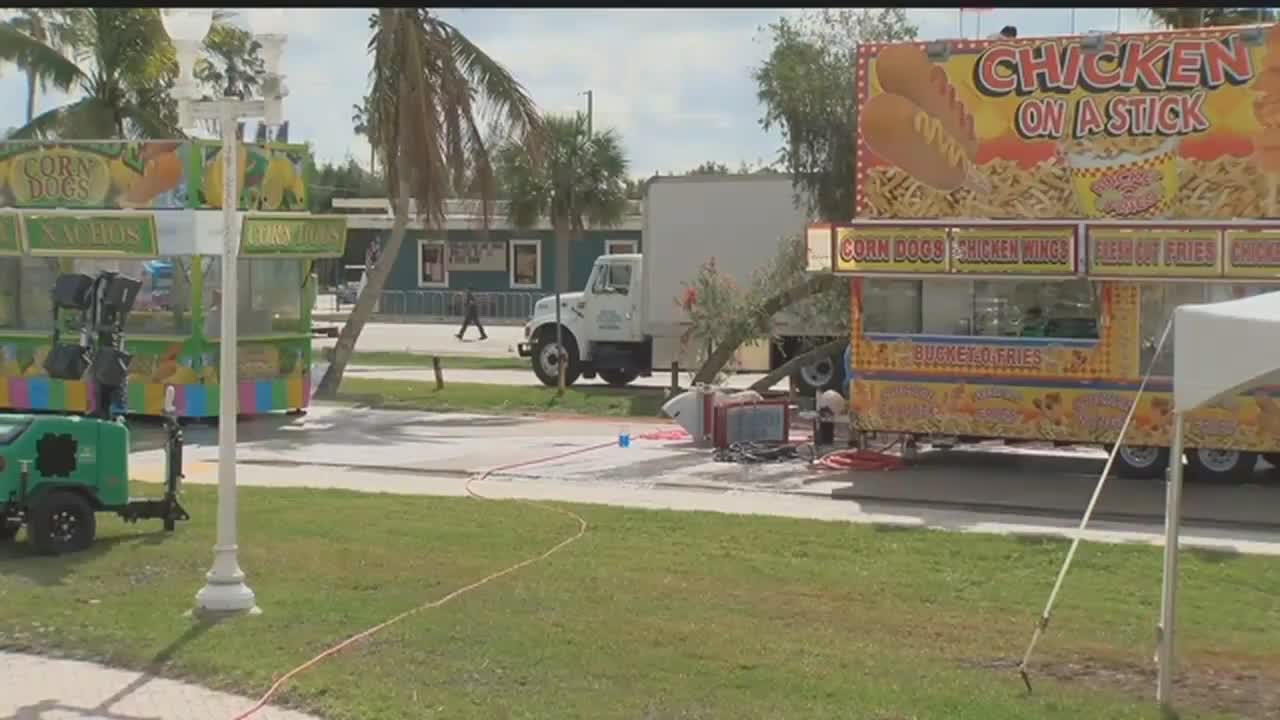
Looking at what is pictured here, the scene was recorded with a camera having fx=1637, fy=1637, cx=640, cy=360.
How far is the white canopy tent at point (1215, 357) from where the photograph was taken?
7.75 meters

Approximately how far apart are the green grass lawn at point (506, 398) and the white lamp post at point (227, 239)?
14.4 m

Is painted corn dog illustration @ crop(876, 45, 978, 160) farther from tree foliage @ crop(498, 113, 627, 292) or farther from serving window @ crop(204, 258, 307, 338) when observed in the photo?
tree foliage @ crop(498, 113, 627, 292)

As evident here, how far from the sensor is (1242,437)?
16.5 m

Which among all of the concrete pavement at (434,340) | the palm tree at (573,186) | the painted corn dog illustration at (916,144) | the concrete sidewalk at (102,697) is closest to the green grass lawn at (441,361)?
the concrete pavement at (434,340)

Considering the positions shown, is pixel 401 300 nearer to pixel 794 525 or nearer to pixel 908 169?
pixel 908 169

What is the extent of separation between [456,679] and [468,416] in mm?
16634

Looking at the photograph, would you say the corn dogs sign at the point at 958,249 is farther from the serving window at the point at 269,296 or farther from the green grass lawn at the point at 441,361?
the green grass lawn at the point at 441,361

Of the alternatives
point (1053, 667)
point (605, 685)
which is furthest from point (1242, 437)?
point (605, 685)

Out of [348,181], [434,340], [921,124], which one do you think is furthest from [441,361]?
[348,181]

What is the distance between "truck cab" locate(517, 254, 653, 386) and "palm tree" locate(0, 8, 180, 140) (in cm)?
812

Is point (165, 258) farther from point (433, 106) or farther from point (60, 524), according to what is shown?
point (60, 524)

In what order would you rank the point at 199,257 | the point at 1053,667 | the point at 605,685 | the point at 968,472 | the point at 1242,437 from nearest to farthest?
the point at 605,685 → the point at 1053,667 → the point at 1242,437 → the point at 968,472 → the point at 199,257

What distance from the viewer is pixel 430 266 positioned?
6153 cm

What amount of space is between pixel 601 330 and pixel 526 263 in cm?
3088
